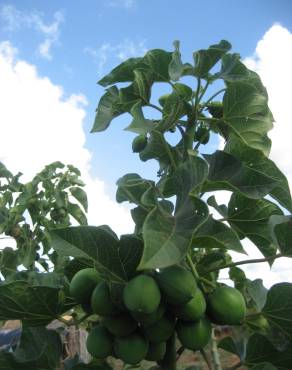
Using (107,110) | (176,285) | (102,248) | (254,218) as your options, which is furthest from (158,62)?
(176,285)

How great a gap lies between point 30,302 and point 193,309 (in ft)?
1.69

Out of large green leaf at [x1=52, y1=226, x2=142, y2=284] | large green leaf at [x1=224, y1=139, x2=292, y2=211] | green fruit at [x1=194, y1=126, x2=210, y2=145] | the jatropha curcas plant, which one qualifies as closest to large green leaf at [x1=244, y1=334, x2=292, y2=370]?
the jatropha curcas plant

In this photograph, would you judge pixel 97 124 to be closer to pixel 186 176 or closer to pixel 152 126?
pixel 152 126

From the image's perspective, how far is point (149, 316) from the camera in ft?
3.59

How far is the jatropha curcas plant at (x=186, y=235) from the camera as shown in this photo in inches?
42.9

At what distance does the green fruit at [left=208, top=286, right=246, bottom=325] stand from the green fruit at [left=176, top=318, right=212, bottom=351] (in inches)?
2.1

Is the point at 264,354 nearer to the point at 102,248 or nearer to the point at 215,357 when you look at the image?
the point at 215,357

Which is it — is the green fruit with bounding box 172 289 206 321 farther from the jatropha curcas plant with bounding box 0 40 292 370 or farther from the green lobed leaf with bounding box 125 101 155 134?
the green lobed leaf with bounding box 125 101 155 134

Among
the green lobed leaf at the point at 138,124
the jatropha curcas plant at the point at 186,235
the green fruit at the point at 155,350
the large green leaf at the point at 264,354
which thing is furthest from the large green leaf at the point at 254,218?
the green fruit at the point at 155,350

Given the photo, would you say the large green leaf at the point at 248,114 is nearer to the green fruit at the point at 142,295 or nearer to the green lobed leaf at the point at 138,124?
the green lobed leaf at the point at 138,124

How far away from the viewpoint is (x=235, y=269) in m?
1.89

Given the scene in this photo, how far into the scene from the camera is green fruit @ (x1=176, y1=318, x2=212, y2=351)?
1.18 m

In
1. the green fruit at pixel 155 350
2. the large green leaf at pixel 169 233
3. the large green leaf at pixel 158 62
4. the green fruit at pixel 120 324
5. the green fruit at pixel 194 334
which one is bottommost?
the green fruit at pixel 155 350

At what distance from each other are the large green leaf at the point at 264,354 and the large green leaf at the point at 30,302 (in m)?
0.63
